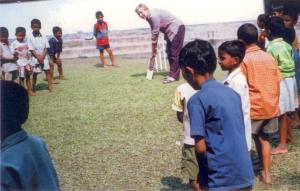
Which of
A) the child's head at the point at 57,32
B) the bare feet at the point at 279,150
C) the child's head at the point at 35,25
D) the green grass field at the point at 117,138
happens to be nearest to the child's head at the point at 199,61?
the green grass field at the point at 117,138

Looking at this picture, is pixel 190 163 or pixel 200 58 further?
pixel 190 163

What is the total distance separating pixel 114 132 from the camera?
4.80 metres

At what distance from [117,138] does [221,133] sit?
8.39 feet

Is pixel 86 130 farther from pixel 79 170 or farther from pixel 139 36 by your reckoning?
pixel 139 36

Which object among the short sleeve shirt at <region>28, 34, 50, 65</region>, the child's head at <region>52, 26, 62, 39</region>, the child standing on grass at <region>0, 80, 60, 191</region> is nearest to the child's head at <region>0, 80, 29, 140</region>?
the child standing on grass at <region>0, 80, 60, 191</region>

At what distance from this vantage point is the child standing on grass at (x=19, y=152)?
1471 millimetres

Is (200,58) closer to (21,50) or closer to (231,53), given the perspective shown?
(231,53)

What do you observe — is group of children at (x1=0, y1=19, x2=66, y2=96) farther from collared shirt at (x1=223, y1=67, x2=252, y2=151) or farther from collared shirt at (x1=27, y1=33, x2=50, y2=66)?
collared shirt at (x1=223, y1=67, x2=252, y2=151)

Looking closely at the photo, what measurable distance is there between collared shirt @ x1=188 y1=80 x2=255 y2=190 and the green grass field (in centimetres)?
111

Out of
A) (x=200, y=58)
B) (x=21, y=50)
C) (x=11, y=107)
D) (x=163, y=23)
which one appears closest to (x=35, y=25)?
(x=21, y=50)

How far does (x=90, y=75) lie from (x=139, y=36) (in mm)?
6840

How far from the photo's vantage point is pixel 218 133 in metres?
2.12

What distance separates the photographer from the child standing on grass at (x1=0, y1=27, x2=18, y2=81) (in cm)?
666

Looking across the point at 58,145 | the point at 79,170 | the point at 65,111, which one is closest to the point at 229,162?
the point at 79,170
